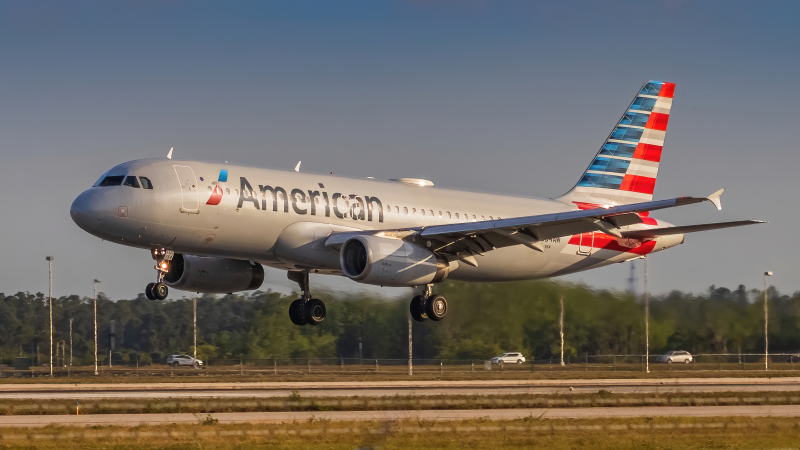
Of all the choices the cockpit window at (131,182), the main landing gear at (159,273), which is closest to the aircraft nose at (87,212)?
the cockpit window at (131,182)

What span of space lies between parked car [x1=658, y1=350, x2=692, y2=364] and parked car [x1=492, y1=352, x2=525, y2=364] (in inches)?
332

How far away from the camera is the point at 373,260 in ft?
116

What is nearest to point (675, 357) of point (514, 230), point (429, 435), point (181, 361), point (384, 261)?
point (514, 230)

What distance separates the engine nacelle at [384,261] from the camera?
1400 inches

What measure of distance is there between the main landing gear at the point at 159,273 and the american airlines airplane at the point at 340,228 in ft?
0.14

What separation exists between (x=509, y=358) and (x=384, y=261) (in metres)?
27.9

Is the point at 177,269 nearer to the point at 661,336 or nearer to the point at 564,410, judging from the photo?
the point at 564,410

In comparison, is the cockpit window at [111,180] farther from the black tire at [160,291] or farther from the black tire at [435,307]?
the black tire at [435,307]

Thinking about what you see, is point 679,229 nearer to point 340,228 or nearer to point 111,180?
point 340,228

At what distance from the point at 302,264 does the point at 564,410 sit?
1144 cm

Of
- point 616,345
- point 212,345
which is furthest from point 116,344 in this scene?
point 616,345

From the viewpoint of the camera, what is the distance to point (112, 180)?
1319 inches

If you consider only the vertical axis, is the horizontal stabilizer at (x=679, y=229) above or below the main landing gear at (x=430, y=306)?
above

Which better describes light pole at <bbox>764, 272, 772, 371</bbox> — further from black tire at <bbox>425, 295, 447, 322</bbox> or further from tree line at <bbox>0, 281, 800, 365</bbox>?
black tire at <bbox>425, 295, 447, 322</bbox>
